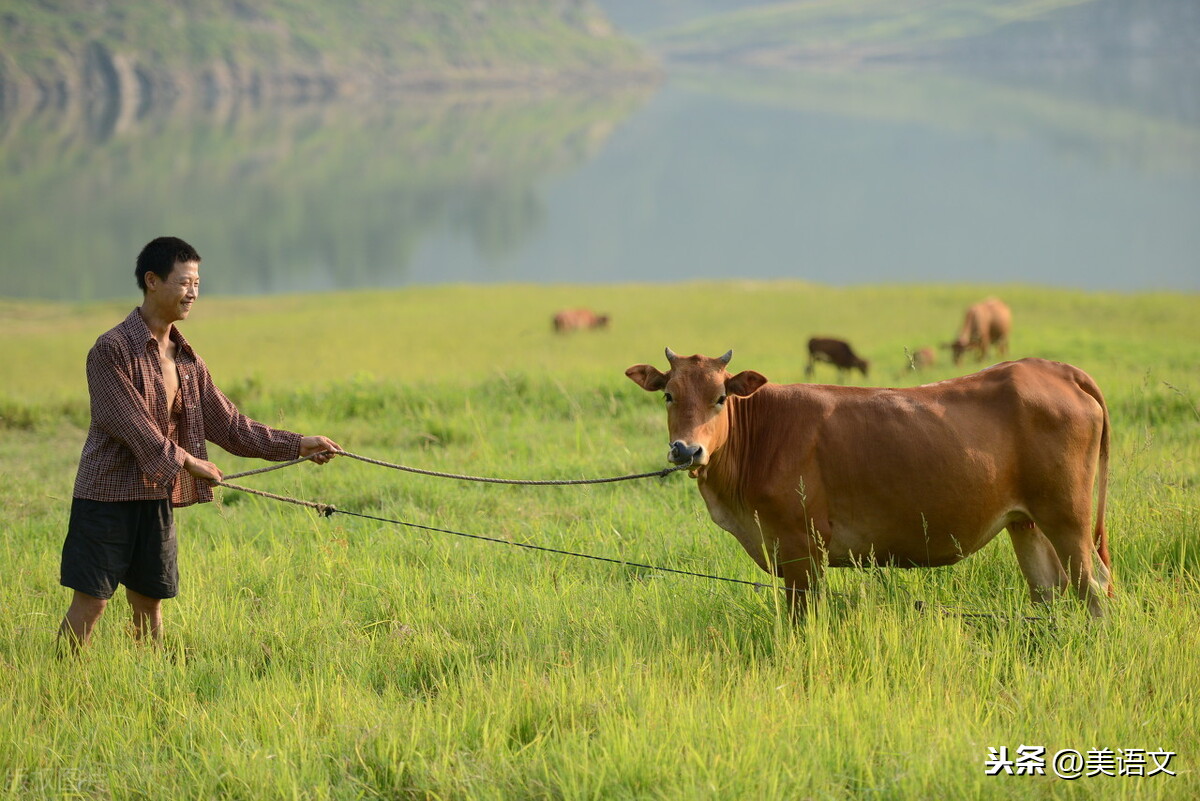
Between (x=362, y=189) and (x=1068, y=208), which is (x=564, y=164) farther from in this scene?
(x=1068, y=208)

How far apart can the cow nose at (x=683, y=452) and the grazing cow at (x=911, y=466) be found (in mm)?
39

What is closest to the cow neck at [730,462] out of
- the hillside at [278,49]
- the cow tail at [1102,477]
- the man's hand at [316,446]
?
the cow tail at [1102,477]

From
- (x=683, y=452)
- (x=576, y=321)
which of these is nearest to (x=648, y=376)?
(x=683, y=452)

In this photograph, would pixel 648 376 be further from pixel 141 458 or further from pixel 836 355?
pixel 836 355

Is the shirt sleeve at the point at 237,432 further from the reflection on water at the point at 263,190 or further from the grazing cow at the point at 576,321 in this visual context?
the reflection on water at the point at 263,190

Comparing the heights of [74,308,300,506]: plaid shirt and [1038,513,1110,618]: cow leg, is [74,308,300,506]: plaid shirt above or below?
above

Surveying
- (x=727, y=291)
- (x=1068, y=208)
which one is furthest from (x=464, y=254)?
(x=1068, y=208)

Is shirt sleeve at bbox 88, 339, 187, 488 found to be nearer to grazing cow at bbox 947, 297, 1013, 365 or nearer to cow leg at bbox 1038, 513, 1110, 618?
cow leg at bbox 1038, 513, 1110, 618

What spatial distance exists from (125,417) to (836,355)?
12.6 metres

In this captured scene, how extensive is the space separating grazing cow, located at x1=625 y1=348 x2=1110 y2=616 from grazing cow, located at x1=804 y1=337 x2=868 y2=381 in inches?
411

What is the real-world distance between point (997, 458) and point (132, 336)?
3.98 m

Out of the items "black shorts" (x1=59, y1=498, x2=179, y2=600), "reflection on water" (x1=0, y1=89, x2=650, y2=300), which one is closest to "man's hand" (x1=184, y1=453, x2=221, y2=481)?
"black shorts" (x1=59, y1=498, x2=179, y2=600)

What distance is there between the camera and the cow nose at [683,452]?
4871 millimetres

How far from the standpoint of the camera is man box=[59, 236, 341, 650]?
15.9ft
